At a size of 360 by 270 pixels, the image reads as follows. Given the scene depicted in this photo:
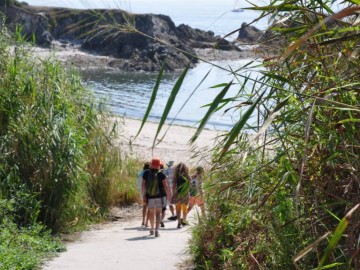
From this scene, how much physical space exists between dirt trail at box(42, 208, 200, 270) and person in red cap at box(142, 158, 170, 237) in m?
0.31

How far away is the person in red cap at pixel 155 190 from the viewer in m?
12.8

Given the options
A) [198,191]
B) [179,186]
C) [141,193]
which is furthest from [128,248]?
[198,191]

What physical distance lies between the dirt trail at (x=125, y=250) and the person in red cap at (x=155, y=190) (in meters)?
0.31

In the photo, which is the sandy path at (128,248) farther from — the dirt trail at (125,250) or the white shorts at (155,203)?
the white shorts at (155,203)

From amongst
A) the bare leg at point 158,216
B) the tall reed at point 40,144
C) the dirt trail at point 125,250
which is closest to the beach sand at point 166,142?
the tall reed at point 40,144

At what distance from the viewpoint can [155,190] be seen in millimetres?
12844

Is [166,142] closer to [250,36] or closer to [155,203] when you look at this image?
[155,203]

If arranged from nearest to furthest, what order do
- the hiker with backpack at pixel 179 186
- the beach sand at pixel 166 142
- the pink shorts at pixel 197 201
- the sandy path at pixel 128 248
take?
the pink shorts at pixel 197 201 → the sandy path at pixel 128 248 → the hiker with backpack at pixel 179 186 → the beach sand at pixel 166 142

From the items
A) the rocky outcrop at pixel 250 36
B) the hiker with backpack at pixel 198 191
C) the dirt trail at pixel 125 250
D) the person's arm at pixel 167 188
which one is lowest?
the dirt trail at pixel 125 250

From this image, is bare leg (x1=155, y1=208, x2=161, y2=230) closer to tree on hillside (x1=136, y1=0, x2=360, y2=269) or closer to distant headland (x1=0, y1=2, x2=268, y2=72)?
tree on hillside (x1=136, y1=0, x2=360, y2=269)

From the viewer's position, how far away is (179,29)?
280 feet

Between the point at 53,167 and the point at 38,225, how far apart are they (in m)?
1.30

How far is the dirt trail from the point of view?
9.99 metres

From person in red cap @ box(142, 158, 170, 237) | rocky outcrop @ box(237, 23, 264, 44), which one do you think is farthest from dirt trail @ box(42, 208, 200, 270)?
rocky outcrop @ box(237, 23, 264, 44)
